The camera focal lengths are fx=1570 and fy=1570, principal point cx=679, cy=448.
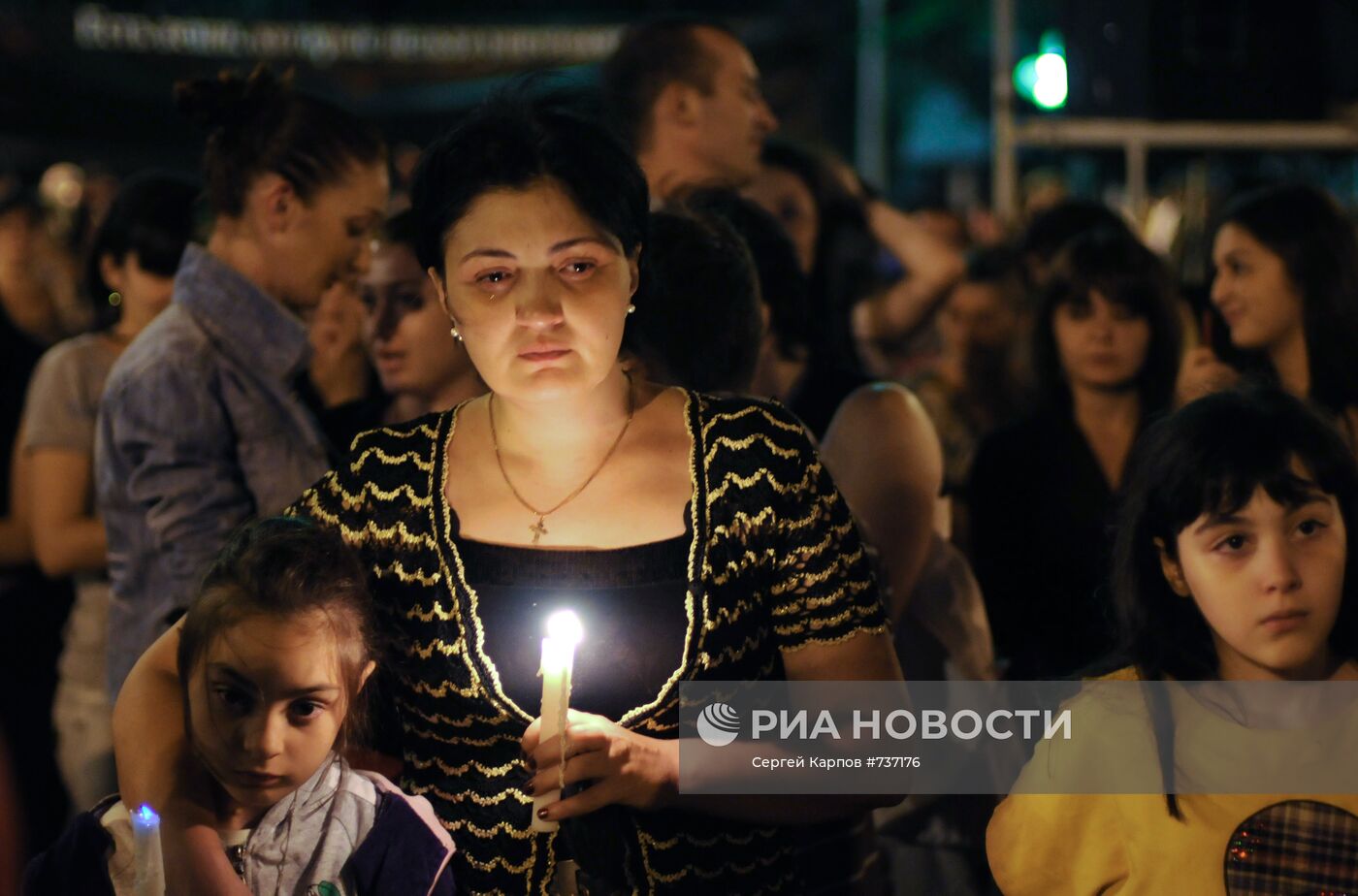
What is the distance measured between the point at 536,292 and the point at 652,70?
87.8 inches

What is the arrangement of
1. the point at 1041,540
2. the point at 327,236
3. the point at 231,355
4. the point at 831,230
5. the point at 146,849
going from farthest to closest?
1. the point at 831,230
2. the point at 1041,540
3. the point at 327,236
4. the point at 231,355
5. the point at 146,849

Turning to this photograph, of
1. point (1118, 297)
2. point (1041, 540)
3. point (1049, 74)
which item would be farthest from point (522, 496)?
point (1049, 74)

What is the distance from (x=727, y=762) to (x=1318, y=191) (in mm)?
2743

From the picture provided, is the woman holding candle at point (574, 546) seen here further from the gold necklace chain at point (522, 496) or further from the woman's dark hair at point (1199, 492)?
the woman's dark hair at point (1199, 492)

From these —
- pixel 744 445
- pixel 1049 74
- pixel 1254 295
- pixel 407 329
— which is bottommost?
pixel 744 445

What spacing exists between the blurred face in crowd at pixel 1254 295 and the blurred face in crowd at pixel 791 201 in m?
1.22

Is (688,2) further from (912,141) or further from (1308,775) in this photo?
(1308,775)

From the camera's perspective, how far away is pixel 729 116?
13.4ft

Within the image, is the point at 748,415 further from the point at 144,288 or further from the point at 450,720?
the point at 144,288

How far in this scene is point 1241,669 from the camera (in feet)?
7.43

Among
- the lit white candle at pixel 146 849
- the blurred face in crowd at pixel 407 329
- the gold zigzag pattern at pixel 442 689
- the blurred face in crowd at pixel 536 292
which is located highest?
the blurred face in crowd at pixel 407 329

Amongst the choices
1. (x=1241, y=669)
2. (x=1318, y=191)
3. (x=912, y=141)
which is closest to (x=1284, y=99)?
(x=1318, y=191)

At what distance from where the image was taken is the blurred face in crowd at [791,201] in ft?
15.7

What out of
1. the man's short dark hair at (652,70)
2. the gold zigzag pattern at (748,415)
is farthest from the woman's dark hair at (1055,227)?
the gold zigzag pattern at (748,415)
